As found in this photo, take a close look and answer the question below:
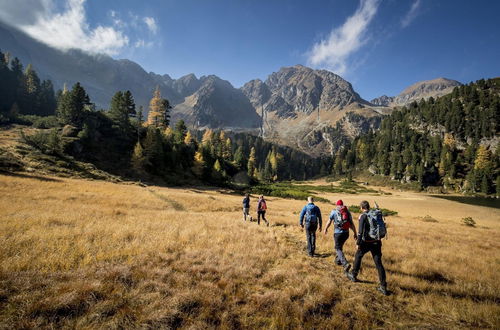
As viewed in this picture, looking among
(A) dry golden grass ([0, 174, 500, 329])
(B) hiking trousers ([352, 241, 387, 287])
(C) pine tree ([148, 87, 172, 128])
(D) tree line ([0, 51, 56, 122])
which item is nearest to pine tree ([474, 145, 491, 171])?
(A) dry golden grass ([0, 174, 500, 329])

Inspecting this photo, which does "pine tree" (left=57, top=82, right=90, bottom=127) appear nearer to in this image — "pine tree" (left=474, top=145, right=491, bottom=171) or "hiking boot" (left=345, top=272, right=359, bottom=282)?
"hiking boot" (left=345, top=272, right=359, bottom=282)

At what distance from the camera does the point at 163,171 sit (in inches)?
2213

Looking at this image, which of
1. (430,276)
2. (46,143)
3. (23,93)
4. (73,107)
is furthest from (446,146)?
(23,93)

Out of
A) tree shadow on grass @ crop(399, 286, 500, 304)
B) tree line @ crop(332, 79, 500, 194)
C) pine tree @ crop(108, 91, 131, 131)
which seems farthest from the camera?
tree line @ crop(332, 79, 500, 194)

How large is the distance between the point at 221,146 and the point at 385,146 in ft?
338

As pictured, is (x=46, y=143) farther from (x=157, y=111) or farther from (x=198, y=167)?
(x=157, y=111)

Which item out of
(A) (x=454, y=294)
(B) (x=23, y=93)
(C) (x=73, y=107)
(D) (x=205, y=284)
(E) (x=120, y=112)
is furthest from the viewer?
(B) (x=23, y=93)

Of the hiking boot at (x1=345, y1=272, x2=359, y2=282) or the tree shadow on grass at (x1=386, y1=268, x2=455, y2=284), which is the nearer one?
the hiking boot at (x1=345, y1=272, x2=359, y2=282)

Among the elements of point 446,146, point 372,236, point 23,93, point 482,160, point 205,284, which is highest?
point 23,93

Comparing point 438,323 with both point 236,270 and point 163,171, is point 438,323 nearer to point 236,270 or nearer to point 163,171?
point 236,270

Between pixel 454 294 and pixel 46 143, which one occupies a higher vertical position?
pixel 46 143

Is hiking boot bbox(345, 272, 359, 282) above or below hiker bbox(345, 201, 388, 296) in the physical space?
below

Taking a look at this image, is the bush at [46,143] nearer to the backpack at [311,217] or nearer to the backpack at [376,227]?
the backpack at [311,217]

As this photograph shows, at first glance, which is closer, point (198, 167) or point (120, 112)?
point (120, 112)
